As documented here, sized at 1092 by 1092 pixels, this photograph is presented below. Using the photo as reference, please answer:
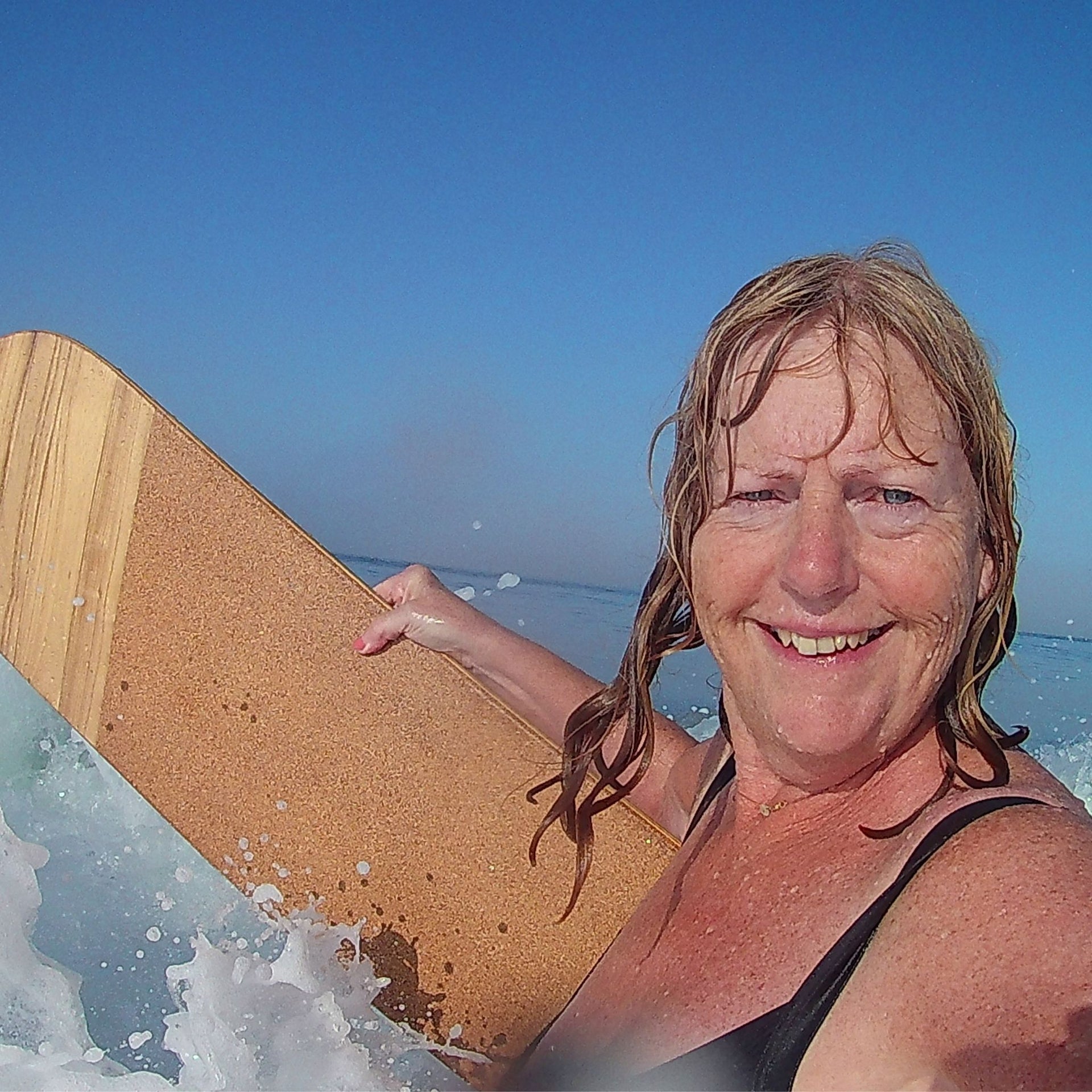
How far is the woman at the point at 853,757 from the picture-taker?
833 mm

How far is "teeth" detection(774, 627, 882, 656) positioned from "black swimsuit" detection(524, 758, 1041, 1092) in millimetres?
198

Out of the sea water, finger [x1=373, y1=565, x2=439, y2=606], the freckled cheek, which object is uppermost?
the freckled cheek

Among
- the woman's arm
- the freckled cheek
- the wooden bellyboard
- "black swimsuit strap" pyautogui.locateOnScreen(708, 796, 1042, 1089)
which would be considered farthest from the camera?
the woman's arm

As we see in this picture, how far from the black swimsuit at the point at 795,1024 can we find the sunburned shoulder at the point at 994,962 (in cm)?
1

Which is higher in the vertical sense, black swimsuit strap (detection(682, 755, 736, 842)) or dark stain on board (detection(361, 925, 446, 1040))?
black swimsuit strap (detection(682, 755, 736, 842))

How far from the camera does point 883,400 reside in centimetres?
106

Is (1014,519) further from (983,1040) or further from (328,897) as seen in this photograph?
(328,897)

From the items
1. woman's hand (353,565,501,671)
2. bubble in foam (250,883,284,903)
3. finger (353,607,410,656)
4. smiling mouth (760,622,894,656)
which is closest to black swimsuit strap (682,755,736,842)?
smiling mouth (760,622,894,656)

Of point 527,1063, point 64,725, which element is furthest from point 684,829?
point 64,725

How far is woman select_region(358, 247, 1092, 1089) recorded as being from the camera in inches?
32.8

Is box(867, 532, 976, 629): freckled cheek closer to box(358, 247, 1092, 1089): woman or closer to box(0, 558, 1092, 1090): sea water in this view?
box(358, 247, 1092, 1089): woman

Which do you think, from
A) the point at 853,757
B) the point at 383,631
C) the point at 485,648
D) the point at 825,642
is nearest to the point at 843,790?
the point at 853,757

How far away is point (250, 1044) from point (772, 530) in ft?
3.33

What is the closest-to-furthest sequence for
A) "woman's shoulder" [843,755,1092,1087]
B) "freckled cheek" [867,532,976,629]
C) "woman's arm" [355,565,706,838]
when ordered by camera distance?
1. "woman's shoulder" [843,755,1092,1087]
2. "freckled cheek" [867,532,976,629]
3. "woman's arm" [355,565,706,838]
